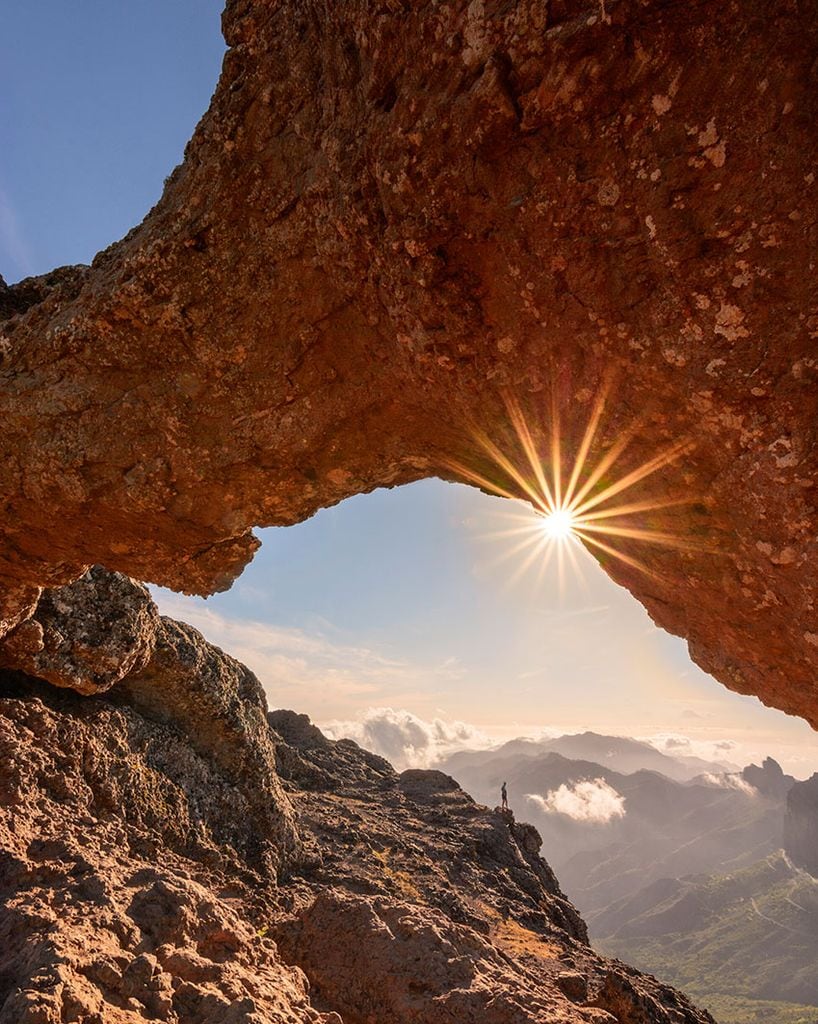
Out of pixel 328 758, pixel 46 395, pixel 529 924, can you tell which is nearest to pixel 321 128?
pixel 46 395

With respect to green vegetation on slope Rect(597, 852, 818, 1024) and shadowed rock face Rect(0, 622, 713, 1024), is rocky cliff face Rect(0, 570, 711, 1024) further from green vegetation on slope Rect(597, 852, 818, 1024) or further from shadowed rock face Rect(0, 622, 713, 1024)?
green vegetation on slope Rect(597, 852, 818, 1024)

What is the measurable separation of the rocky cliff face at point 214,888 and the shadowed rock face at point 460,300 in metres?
4.68

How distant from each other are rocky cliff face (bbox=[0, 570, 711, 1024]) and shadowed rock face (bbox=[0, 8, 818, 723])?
→ 15.4ft

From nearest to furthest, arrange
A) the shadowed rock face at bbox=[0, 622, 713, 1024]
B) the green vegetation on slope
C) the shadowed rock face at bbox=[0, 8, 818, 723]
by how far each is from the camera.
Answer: the shadowed rock face at bbox=[0, 8, 818, 723]
the shadowed rock face at bbox=[0, 622, 713, 1024]
the green vegetation on slope

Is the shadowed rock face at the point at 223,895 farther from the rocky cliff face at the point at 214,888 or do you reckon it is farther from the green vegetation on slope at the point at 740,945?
the green vegetation on slope at the point at 740,945

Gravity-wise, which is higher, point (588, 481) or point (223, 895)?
point (588, 481)

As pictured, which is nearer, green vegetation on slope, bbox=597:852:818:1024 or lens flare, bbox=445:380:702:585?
lens flare, bbox=445:380:702:585

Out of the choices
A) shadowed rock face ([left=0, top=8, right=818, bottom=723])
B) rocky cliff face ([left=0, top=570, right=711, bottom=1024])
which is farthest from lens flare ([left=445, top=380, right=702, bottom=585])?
rocky cliff face ([left=0, top=570, right=711, bottom=1024])

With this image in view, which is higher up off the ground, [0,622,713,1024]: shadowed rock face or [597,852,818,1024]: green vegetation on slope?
[597,852,818,1024]: green vegetation on slope

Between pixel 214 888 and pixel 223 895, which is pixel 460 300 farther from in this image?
pixel 214 888

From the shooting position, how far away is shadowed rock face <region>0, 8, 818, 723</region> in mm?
4211

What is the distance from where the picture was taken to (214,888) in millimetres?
11570

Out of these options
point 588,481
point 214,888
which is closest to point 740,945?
point 214,888

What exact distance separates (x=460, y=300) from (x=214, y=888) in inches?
498
